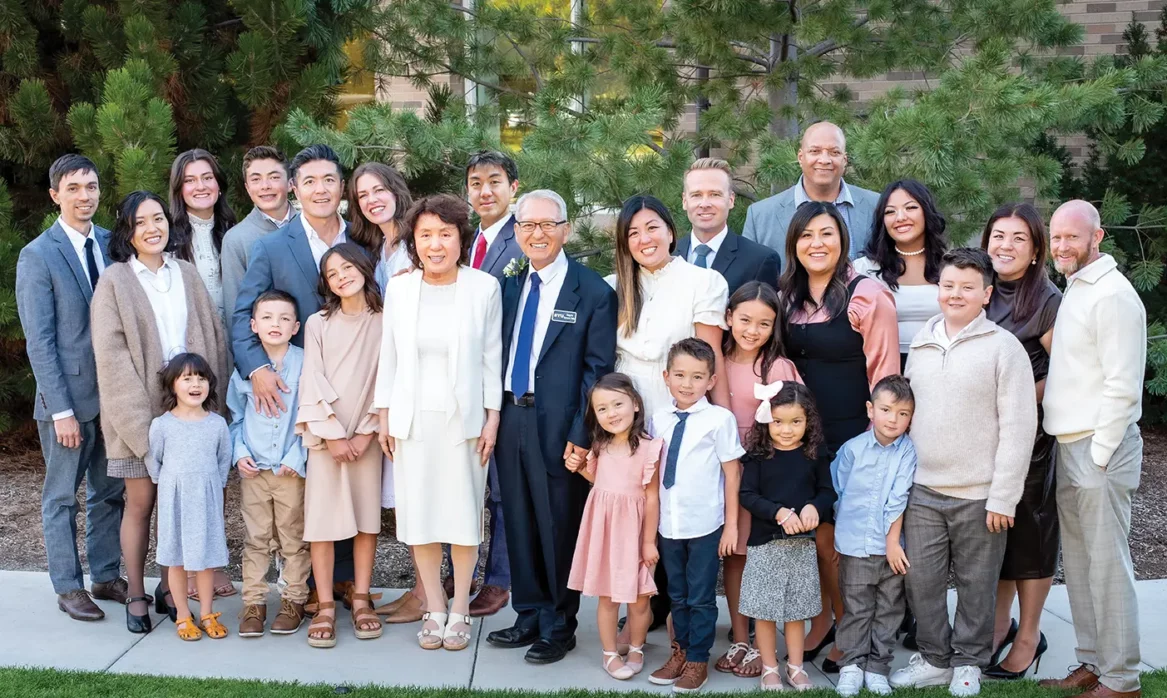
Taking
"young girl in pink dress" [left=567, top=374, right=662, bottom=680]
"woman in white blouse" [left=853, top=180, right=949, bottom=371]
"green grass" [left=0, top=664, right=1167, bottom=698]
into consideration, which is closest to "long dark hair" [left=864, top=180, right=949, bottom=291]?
"woman in white blouse" [left=853, top=180, right=949, bottom=371]

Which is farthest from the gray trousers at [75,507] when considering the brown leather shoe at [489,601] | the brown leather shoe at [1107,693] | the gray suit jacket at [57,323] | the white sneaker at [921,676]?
the brown leather shoe at [1107,693]

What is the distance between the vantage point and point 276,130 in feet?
20.5

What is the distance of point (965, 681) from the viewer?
14.1 feet

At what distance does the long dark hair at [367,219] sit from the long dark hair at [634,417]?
1291 millimetres

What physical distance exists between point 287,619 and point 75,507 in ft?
3.76

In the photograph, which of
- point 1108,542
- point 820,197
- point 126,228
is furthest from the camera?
point 820,197

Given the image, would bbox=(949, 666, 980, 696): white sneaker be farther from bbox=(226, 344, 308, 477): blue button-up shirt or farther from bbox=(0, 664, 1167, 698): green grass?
bbox=(226, 344, 308, 477): blue button-up shirt

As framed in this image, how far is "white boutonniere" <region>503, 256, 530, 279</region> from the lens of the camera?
4.77m

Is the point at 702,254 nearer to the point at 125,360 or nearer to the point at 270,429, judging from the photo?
the point at 270,429

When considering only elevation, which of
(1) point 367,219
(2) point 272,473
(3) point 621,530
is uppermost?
(1) point 367,219

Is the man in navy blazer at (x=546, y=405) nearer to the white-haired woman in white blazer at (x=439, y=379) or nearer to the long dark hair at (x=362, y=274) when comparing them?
the white-haired woman in white blazer at (x=439, y=379)

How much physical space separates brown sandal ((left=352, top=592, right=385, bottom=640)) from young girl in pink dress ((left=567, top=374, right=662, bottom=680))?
3.32 ft

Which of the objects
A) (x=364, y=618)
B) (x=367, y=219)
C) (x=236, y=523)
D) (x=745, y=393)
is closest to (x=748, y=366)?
(x=745, y=393)

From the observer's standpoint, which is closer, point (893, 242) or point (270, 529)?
point (893, 242)
